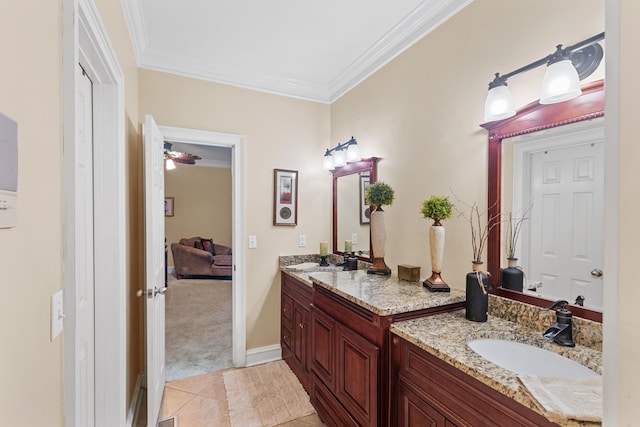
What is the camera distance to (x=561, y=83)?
1.21 m

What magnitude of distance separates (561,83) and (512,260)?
82cm

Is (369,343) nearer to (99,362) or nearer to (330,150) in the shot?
(99,362)

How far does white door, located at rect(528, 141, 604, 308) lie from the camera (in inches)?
46.3

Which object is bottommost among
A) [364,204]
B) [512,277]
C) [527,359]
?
[527,359]

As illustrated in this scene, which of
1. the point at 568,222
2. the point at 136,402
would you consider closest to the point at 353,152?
the point at 568,222

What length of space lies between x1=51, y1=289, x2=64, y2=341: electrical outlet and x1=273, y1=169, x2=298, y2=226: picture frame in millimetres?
2101

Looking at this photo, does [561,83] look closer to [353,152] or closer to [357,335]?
[357,335]

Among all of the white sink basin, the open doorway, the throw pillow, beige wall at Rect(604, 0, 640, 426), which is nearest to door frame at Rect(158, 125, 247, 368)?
the open doorway

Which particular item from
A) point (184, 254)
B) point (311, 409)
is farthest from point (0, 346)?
point (184, 254)

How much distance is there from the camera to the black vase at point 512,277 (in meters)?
1.45

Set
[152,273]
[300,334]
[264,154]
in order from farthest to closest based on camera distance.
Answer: [264,154], [300,334], [152,273]

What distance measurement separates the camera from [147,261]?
1.90 m

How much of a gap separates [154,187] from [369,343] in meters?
1.71

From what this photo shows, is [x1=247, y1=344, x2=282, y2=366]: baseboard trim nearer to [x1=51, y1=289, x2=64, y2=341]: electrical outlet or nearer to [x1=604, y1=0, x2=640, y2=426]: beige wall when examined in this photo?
[x1=51, y1=289, x2=64, y2=341]: electrical outlet
